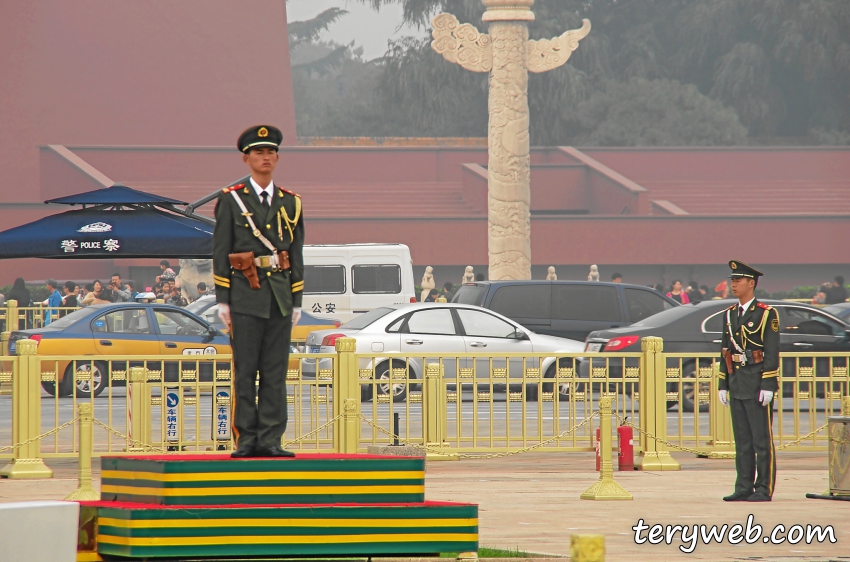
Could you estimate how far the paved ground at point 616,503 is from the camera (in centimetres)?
775

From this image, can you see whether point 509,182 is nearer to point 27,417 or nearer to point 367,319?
point 367,319

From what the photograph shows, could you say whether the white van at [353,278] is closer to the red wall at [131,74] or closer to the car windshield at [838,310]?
the car windshield at [838,310]

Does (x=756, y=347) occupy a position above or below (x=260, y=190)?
below

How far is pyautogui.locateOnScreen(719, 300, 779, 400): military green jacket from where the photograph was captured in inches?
390

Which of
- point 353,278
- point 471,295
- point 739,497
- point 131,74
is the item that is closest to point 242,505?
point 739,497

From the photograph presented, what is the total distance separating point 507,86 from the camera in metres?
31.1

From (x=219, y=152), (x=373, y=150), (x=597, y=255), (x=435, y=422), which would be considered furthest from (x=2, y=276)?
(x=435, y=422)

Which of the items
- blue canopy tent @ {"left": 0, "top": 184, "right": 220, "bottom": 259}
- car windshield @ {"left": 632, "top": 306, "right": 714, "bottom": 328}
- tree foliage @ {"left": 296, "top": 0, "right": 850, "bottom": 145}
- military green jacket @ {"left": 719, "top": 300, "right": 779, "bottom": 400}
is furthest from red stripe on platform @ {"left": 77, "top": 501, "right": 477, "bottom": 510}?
tree foliage @ {"left": 296, "top": 0, "right": 850, "bottom": 145}

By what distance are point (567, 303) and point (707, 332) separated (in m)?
3.63

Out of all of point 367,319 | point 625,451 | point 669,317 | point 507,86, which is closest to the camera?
point 625,451

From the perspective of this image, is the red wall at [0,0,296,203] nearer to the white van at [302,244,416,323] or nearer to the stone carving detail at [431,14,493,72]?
the stone carving detail at [431,14,493,72]

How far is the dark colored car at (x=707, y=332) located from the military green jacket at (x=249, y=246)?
1052cm

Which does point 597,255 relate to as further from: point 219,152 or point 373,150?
point 219,152

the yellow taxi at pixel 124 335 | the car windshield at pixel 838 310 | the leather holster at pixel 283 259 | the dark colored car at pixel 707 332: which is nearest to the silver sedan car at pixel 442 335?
the dark colored car at pixel 707 332
